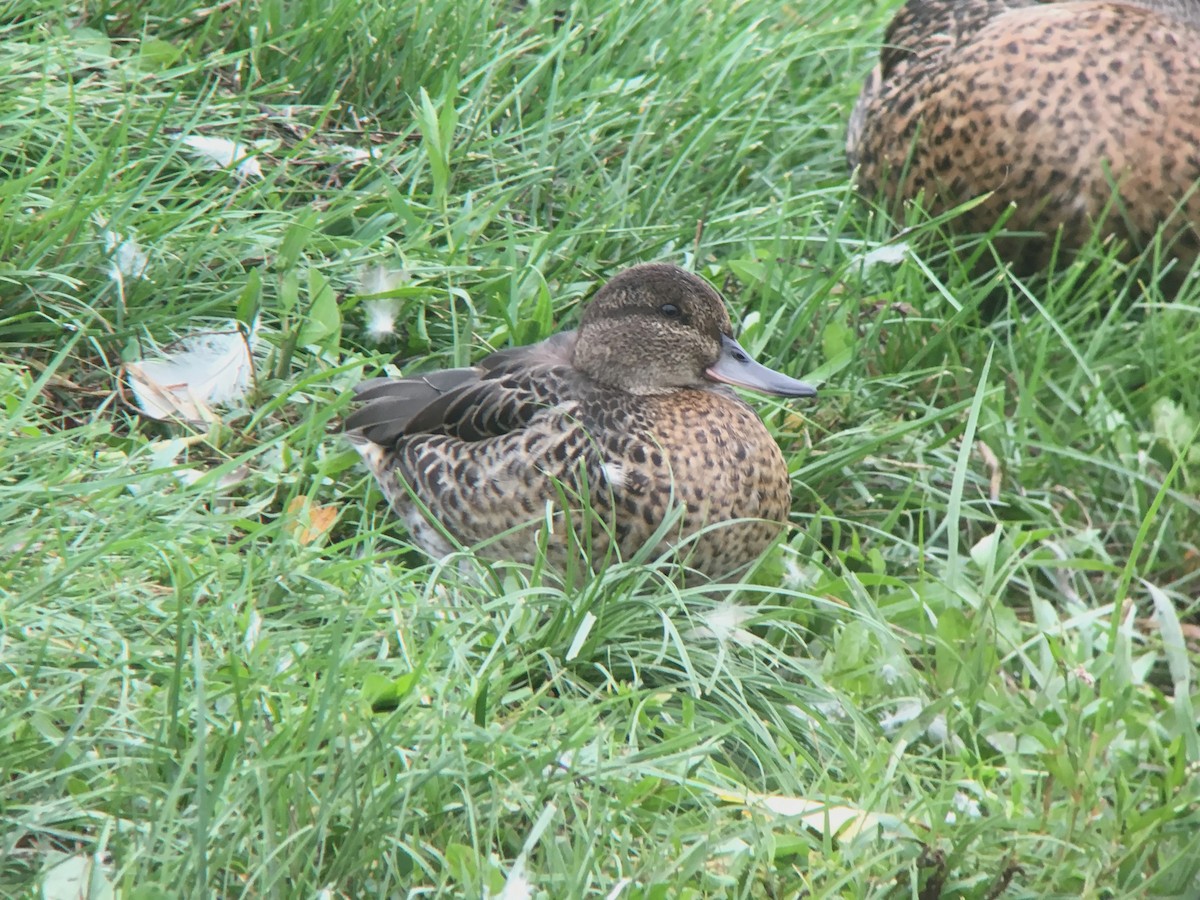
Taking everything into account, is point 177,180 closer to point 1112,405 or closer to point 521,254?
point 521,254

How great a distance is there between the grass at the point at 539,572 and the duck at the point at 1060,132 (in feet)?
0.46

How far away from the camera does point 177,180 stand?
397 centimetres

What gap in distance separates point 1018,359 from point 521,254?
1311 millimetres

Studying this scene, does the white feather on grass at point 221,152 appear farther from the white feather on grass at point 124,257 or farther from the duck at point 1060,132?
the duck at point 1060,132

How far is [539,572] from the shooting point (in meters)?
3.14

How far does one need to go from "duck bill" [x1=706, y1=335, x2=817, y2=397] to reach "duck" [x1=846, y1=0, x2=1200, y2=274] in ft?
3.57

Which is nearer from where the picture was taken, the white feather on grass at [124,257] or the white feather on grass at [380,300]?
the white feather on grass at [124,257]

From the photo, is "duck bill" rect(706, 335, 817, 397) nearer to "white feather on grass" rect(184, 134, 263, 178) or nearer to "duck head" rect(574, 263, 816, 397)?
"duck head" rect(574, 263, 816, 397)

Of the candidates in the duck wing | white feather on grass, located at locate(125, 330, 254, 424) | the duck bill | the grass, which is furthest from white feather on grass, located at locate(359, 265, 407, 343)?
the duck bill

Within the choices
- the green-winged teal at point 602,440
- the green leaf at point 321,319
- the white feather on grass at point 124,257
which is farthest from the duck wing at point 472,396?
the white feather on grass at point 124,257

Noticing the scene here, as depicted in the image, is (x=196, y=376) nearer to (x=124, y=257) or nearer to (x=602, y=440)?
(x=124, y=257)

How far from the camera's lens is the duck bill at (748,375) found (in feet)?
11.6

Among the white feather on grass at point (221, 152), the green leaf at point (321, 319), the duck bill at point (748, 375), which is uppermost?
the white feather on grass at point (221, 152)

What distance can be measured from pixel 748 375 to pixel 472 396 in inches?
24.4
